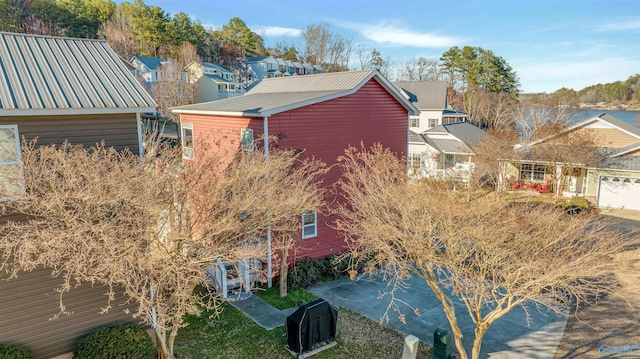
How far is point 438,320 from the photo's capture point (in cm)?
1185

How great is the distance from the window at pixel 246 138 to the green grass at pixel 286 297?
4.93m

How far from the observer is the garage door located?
24531 mm

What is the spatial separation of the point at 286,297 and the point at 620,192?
76.0 feet

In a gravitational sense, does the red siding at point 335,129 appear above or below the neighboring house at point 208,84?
below

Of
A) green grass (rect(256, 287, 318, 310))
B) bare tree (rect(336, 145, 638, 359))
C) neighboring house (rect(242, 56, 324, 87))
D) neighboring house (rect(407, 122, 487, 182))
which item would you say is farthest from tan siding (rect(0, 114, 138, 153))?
neighboring house (rect(242, 56, 324, 87))

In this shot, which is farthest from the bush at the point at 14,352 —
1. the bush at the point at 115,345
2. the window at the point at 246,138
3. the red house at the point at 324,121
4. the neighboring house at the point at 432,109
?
the neighboring house at the point at 432,109

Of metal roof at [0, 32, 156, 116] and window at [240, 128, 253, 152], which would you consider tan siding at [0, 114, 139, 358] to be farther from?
window at [240, 128, 253, 152]

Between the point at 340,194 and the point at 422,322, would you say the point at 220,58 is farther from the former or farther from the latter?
the point at 422,322

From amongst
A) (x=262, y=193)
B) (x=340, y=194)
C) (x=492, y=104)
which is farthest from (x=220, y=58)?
(x=262, y=193)

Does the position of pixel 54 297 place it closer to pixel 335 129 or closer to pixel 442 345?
pixel 442 345

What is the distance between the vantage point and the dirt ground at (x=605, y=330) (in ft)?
33.6

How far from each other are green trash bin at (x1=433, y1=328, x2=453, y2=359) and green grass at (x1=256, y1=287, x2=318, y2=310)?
4401 millimetres

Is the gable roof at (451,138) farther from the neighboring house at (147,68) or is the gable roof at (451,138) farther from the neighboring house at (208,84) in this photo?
the neighboring house at (147,68)

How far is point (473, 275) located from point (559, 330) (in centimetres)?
481
